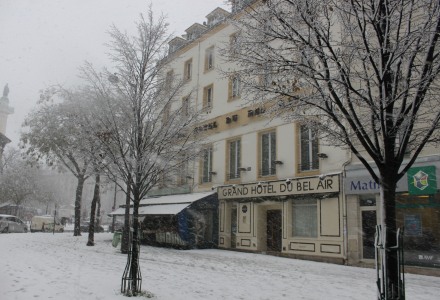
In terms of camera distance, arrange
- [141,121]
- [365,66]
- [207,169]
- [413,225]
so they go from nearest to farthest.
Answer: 1. [365,66]
2. [141,121]
3. [413,225]
4. [207,169]

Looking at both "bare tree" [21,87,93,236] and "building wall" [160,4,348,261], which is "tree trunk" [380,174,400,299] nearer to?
"building wall" [160,4,348,261]

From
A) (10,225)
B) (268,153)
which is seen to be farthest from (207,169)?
(10,225)

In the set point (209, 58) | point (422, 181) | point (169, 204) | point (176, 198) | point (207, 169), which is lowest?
point (169, 204)

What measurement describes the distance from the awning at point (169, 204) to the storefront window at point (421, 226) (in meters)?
10.1

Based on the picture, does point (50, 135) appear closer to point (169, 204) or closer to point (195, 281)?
point (169, 204)

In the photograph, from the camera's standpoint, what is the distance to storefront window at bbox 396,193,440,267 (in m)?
12.0

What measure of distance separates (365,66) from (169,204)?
679 inches

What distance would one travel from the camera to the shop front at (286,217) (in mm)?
14688

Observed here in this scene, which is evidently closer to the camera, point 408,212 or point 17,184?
point 408,212

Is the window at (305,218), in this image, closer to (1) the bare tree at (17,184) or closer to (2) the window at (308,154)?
(2) the window at (308,154)

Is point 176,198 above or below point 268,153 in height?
below

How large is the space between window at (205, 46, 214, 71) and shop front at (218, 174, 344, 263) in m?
7.64

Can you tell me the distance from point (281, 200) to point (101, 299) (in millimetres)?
11270

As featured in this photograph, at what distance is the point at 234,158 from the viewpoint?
20.4 metres
